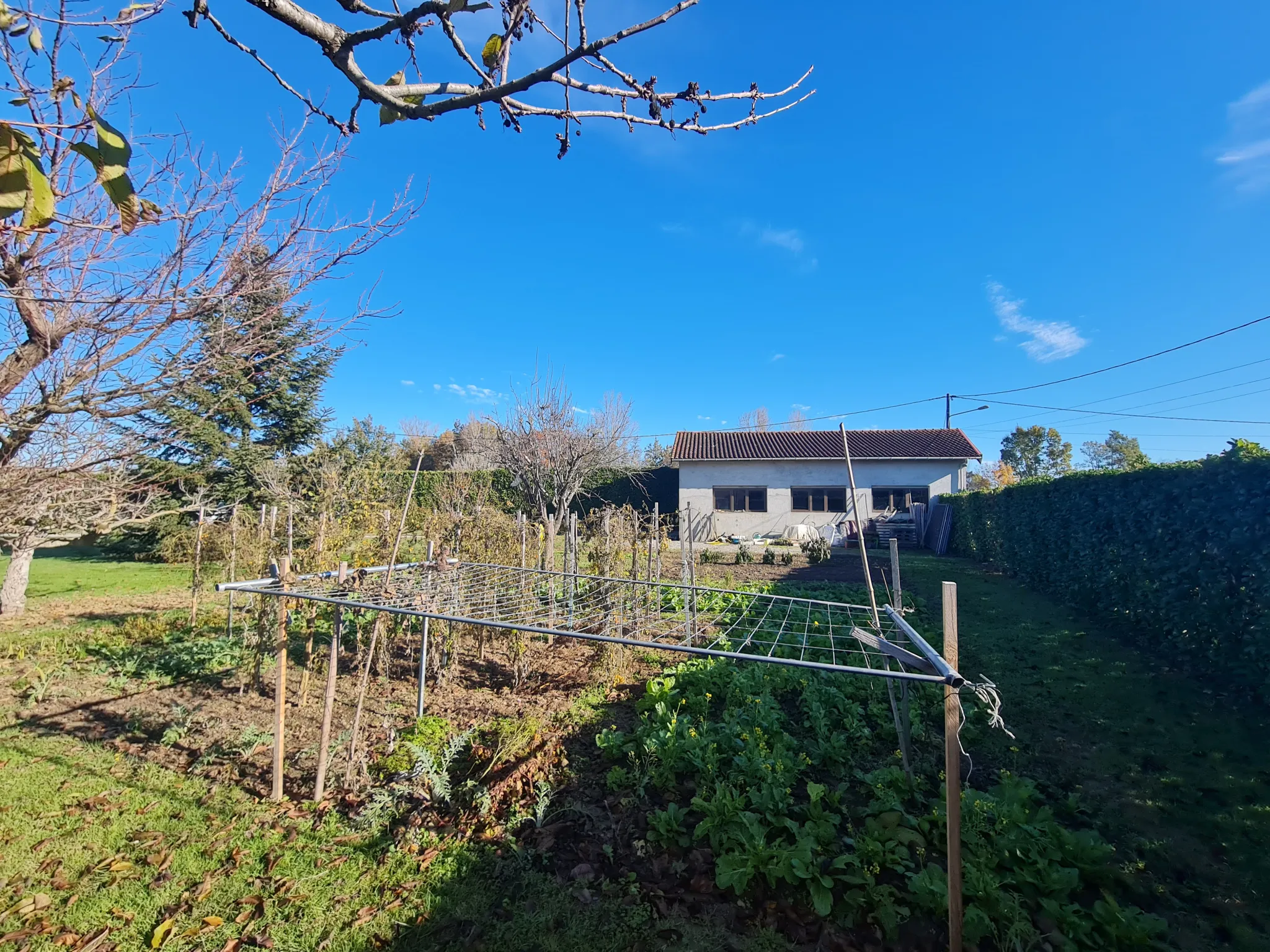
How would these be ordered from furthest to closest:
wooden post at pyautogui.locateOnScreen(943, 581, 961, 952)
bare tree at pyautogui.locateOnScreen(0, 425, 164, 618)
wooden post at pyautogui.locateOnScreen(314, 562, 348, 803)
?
wooden post at pyautogui.locateOnScreen(314, 562, 348, 803)
bare tree at pyautogui.locateOnScreen(0, 425, 164, 618)
wooden post at pyautogui.locateOnScreen(943, 581, 961, 952)

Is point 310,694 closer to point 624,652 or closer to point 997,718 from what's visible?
point 624,652

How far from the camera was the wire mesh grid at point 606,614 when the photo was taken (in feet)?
7.70

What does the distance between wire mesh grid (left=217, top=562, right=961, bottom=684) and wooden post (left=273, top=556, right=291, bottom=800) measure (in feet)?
0.33

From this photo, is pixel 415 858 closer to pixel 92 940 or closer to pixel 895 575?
pixel 92 940

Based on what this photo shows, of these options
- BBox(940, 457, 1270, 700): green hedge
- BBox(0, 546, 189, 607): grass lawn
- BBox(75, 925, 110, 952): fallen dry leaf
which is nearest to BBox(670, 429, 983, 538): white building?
BBox(940, 457, 1270, 700): green hedge

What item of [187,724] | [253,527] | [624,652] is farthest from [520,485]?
[187,724]

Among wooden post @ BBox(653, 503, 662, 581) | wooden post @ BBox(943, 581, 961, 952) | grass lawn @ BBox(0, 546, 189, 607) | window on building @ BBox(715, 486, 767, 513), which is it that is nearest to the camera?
wooden post @ BBox(943, 581, 961, 952)

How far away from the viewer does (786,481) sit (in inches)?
779

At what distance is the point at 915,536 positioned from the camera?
17812mm

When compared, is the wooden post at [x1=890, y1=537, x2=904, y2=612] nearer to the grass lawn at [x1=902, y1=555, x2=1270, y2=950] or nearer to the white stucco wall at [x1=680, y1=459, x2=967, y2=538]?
the grass lawn at [x1=902, y1=555, x2=1270, y2=950]

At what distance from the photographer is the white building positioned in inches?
744

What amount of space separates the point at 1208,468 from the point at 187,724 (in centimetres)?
863

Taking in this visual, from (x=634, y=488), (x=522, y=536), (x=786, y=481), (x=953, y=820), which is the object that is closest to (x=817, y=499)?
(x=786, y=481)

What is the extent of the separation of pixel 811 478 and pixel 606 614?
16922mm
